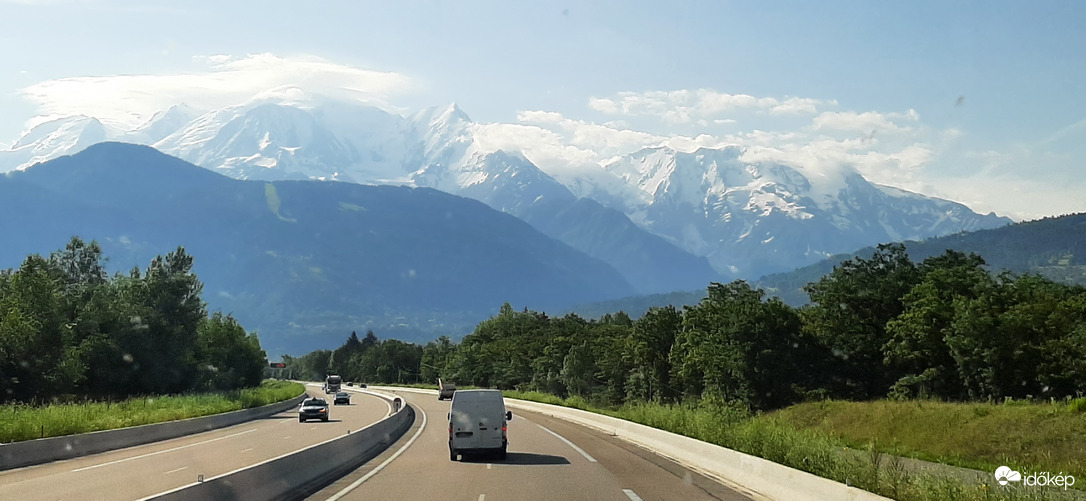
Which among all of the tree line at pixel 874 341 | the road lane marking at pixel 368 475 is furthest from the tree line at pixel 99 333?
the tree line at pixel 874 341

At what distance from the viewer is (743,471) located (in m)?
20.6

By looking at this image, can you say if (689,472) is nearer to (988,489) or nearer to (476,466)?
(476,466)

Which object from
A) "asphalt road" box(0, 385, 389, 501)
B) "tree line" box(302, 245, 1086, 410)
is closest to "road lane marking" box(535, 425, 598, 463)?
"asphalt road" box(0, 385, 389, 501)

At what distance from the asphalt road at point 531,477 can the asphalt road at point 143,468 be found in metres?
3.80

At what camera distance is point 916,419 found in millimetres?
43625

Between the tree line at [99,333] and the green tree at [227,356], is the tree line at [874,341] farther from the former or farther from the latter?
the green tree at [227,356]

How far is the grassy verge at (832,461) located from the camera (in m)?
13.3

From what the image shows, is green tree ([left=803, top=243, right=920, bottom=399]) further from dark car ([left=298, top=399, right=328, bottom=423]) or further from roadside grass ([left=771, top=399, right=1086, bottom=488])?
dark car ([left=298, top=399, right=328, bottom=423])

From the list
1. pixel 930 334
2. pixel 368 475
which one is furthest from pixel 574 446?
pixel 930 334

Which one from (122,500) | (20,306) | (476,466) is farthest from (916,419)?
(20,306)

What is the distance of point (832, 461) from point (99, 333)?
7872 cm

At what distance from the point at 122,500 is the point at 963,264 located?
7238 centimetres

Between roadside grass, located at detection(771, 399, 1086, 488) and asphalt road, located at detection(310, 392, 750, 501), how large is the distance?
25.5 feet

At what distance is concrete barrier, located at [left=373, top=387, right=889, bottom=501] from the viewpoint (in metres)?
Result: 14.9
